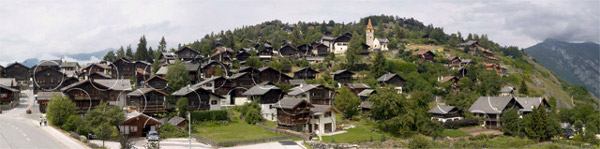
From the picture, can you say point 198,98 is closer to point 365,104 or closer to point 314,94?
point 314,94

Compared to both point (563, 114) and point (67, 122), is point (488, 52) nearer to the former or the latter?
point (563, 114)

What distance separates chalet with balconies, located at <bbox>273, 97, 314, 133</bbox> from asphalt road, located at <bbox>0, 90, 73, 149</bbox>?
67.1 feet

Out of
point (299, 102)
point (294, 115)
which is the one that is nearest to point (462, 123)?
point (299, 102)

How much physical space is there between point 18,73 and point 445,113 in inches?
2550

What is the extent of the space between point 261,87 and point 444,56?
2048 inches

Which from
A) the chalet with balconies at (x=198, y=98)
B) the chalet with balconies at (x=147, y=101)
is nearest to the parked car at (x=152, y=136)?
the chalet with balconies at (x=147, y=101)

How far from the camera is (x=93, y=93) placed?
51031mm

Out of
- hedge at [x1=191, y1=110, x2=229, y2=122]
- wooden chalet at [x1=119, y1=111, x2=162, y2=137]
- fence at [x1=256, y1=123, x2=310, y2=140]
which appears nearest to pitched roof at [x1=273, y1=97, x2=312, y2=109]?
fence at [x1=256, y1=123, x2=310, y2=140]

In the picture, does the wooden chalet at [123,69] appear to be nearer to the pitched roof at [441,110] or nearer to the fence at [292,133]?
the fence at [292,133]

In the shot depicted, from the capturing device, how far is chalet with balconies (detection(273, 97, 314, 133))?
4556 centimetres

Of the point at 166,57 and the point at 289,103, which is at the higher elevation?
the point at 166,57

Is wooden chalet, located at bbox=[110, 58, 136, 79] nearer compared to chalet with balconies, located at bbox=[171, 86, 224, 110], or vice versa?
chalet with balconies, located at bbox=[171, 86, 224, 110]

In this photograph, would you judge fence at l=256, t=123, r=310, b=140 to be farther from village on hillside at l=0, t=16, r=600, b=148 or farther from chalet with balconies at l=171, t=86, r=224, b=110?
chalet with balconies at l=171, t=86, r=224, b=110

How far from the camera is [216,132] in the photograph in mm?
43781
